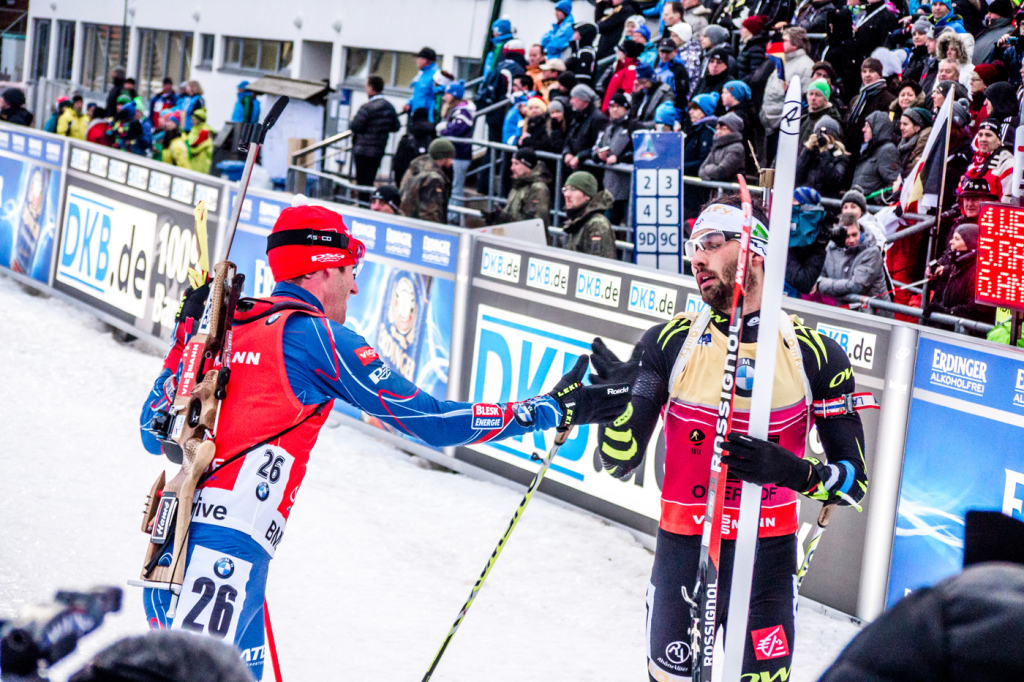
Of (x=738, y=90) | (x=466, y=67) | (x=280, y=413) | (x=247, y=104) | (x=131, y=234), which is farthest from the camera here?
(x=466, y=67)

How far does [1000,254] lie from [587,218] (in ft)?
12.5

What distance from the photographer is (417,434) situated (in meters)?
3.66

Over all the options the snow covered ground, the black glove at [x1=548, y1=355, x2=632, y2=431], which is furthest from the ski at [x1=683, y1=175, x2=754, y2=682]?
the snow covered ground

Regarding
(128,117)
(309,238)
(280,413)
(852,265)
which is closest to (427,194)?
(852,265)

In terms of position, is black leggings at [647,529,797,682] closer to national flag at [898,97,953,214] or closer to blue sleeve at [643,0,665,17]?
national flag at [898,97,953,214]

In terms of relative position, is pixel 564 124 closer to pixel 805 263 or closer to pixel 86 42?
pixel 805 263

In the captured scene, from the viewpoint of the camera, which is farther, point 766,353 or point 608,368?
point 608,368

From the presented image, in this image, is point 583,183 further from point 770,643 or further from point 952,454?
point 770,643

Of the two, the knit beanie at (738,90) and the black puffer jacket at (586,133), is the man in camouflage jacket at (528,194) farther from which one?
the knit beanie at (738,90)

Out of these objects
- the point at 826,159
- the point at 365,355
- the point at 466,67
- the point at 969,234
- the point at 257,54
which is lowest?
the point at 365,355

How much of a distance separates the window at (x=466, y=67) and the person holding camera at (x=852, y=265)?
50.7 ft

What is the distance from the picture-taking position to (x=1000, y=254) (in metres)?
6.53

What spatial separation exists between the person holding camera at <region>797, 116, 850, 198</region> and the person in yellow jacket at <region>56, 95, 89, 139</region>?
584 inches

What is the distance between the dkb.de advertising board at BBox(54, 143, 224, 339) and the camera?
37.1 ft
